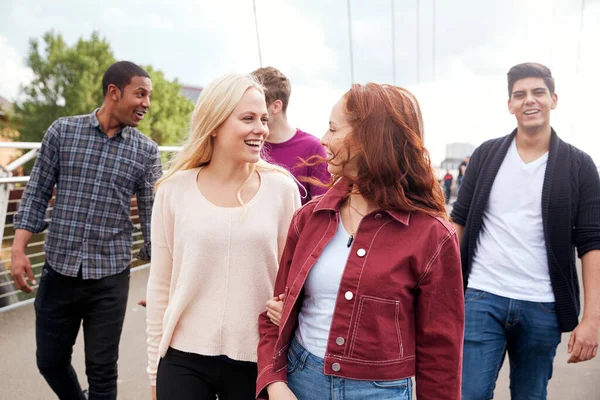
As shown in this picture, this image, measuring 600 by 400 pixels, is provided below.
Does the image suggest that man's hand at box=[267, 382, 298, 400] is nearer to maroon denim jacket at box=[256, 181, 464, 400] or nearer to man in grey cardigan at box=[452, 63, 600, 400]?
maroon denim jacket at box=[256, 181, 464, 400]

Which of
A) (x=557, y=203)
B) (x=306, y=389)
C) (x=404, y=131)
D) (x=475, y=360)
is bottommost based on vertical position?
(x=475, y=360)

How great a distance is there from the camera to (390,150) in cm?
168

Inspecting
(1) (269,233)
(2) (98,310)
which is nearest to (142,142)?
A: (2) (98,310)

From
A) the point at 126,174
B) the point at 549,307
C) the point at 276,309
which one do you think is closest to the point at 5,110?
the point at 126,174

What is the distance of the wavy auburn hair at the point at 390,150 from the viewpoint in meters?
1.68

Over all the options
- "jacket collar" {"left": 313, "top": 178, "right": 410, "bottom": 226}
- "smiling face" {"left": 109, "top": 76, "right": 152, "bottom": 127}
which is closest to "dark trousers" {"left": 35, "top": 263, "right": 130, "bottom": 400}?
"smiling face" {"left": 109, "top": 76, "right": 152, "bottom": 127}

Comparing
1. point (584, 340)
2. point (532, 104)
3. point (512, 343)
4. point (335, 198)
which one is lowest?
point (512, 343)

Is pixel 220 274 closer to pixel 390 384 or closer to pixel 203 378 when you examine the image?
pixel 203 378

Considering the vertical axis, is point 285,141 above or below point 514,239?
above

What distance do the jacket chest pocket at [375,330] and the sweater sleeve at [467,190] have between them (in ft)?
5.35

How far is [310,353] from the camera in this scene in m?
1.73

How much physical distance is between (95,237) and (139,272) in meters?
4.59

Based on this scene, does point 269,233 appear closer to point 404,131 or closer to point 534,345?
point 404,131

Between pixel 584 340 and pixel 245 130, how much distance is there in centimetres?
176
